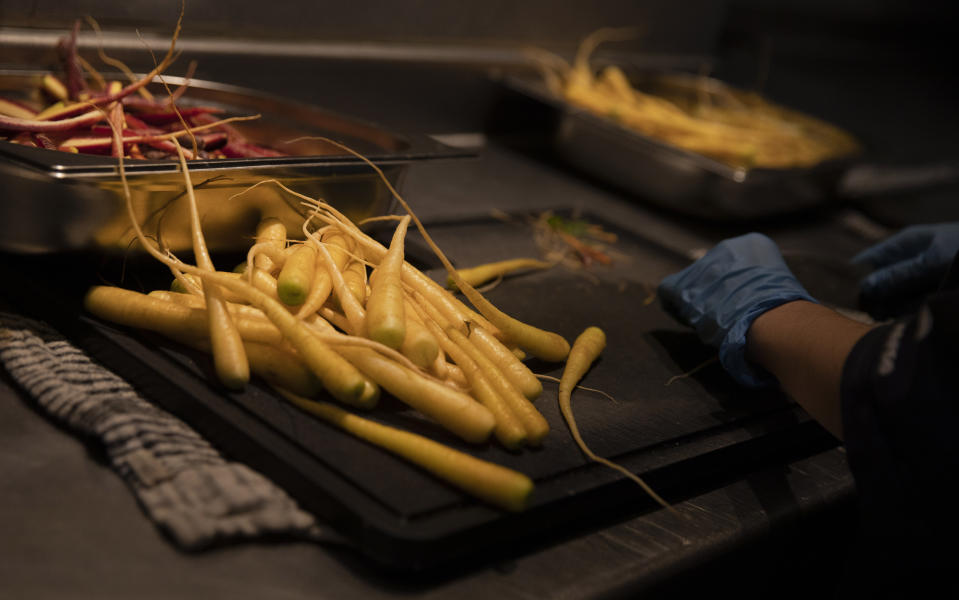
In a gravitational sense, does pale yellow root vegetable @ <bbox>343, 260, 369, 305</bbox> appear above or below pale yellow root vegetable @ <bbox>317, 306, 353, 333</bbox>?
above

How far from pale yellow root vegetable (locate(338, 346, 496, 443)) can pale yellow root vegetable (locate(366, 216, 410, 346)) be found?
3cm

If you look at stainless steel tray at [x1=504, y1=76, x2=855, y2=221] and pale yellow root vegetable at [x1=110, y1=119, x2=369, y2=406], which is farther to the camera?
stainless steel tray at [x1=504, y1=76, x2=855, y2=221]

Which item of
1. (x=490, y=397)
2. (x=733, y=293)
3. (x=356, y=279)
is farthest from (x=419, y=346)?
(x=733, y=293)

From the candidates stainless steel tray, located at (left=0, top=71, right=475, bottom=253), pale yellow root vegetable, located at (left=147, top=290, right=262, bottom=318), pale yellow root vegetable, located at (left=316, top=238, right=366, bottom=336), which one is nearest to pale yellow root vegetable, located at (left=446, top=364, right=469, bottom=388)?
pale yellow root vegetable, located at (left=316, top=238, right=366, bottom=336)

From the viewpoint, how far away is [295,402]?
0.98 meters

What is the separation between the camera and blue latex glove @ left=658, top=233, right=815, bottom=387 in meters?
1.26

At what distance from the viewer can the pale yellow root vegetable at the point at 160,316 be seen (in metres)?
1.00

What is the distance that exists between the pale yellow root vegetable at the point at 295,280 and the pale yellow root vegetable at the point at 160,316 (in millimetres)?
41

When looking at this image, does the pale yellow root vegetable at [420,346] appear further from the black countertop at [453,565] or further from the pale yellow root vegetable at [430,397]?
the black countertop at [453,565]

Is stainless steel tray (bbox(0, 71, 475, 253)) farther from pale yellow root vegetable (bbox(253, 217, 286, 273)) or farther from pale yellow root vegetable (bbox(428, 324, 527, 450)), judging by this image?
pale yellow root vegetable (bbox(428, 324, 527, 450))

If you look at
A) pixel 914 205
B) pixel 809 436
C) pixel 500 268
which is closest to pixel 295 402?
pixel 500 268

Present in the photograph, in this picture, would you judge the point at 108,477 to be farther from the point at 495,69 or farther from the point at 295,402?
the point at 495,69

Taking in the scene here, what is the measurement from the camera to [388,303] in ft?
3.32

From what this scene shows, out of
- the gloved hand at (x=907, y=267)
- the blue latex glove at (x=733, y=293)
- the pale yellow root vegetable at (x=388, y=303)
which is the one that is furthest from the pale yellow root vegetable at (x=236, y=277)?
the gloved hand at (x=907, y=267)
